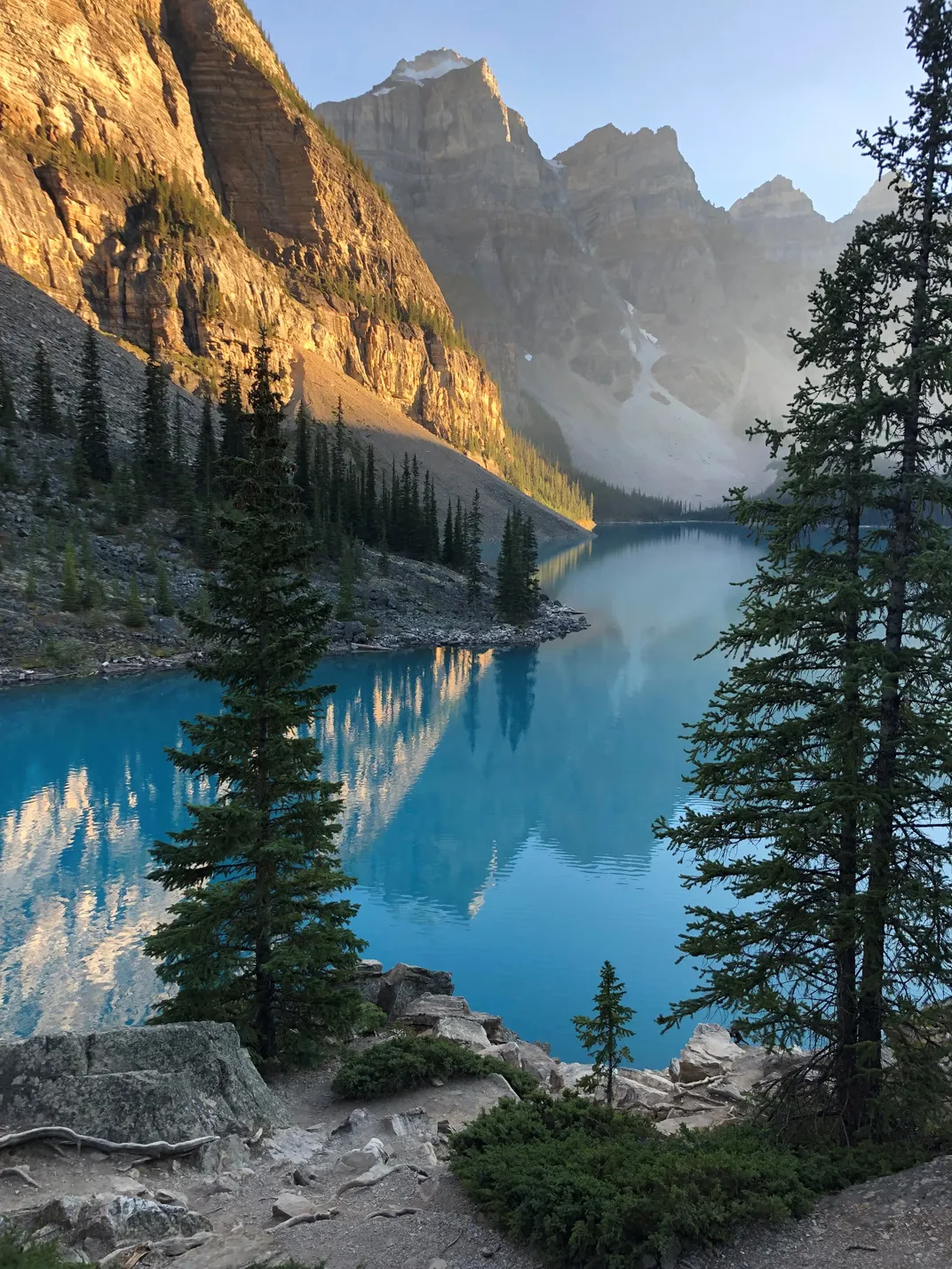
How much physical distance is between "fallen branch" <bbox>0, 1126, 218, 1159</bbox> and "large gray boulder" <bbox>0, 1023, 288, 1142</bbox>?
0.13 metres

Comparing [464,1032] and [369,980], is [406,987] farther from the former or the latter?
[464,1032]

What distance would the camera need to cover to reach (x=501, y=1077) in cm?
1113

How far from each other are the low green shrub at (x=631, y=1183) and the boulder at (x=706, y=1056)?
4999 millimetres

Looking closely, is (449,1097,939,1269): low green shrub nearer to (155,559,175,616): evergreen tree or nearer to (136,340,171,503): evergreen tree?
(155,559,175,616): evergreen tree

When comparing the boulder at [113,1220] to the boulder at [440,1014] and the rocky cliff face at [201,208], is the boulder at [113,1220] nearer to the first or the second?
the boulder at [440,1014]

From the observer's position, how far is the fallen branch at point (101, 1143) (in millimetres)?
7766

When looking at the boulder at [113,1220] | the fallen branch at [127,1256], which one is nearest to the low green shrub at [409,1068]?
the boulder at [113,1220]

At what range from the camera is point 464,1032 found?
13.2 m

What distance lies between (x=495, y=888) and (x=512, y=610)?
4681cm

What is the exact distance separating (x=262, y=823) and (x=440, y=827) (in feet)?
57.3

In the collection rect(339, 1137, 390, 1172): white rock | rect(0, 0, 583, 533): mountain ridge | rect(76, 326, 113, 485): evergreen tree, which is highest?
rect(0, 0, 583, 533): mountain ridge

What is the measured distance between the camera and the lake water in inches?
701

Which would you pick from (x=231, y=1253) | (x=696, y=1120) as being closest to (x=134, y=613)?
(x=696, y=1120)

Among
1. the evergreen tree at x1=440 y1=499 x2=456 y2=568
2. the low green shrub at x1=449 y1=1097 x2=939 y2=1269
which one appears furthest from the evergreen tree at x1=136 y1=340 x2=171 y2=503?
the low green shrub at x1=449 y1=1097 x2=939 y2=1269
